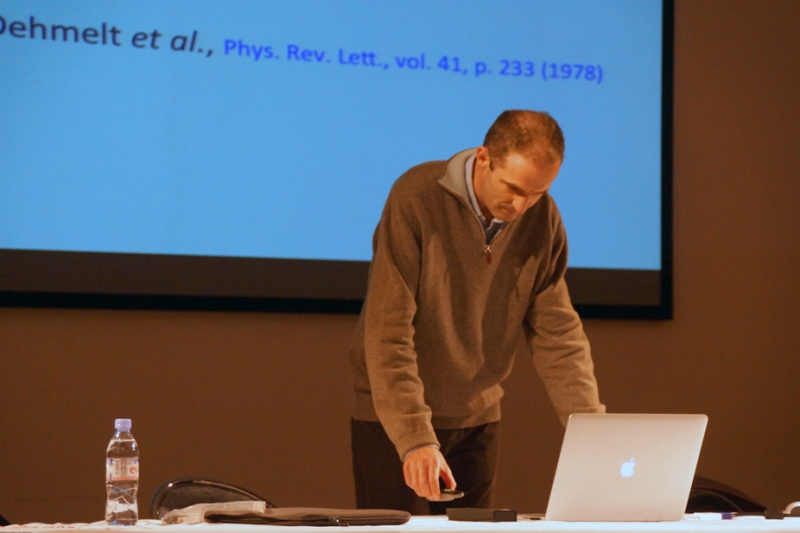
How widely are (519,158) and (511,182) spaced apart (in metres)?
0.05

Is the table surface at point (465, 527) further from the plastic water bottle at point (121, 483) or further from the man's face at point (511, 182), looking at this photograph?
the man's face at point (511, 182)

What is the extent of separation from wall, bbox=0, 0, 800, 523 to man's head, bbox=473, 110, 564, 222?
1.41m

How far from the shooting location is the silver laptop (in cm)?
160

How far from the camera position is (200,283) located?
3.12 meters

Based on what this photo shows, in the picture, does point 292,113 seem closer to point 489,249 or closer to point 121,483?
point 489,249

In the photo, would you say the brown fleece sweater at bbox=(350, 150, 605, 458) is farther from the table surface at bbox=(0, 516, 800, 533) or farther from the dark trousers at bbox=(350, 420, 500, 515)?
the table surface at bbox=(0, 516, 800, 533)

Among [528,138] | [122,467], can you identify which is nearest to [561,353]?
[528,138]

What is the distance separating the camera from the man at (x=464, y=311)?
199 cm

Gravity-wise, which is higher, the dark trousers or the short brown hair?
the short brown hair

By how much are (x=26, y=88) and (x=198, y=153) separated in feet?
1.80

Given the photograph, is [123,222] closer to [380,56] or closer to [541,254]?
[380,56]

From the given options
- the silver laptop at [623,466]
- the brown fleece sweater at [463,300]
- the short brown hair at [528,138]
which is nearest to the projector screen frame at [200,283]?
the brown fleece sweater at [463,300]

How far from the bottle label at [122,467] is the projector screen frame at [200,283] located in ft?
3.86

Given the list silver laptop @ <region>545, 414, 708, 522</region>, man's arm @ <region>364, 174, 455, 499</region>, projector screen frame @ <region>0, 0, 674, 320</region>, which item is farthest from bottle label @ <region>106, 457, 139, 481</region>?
projector screen frame @ <region>0, 0, 674, 320</region>
